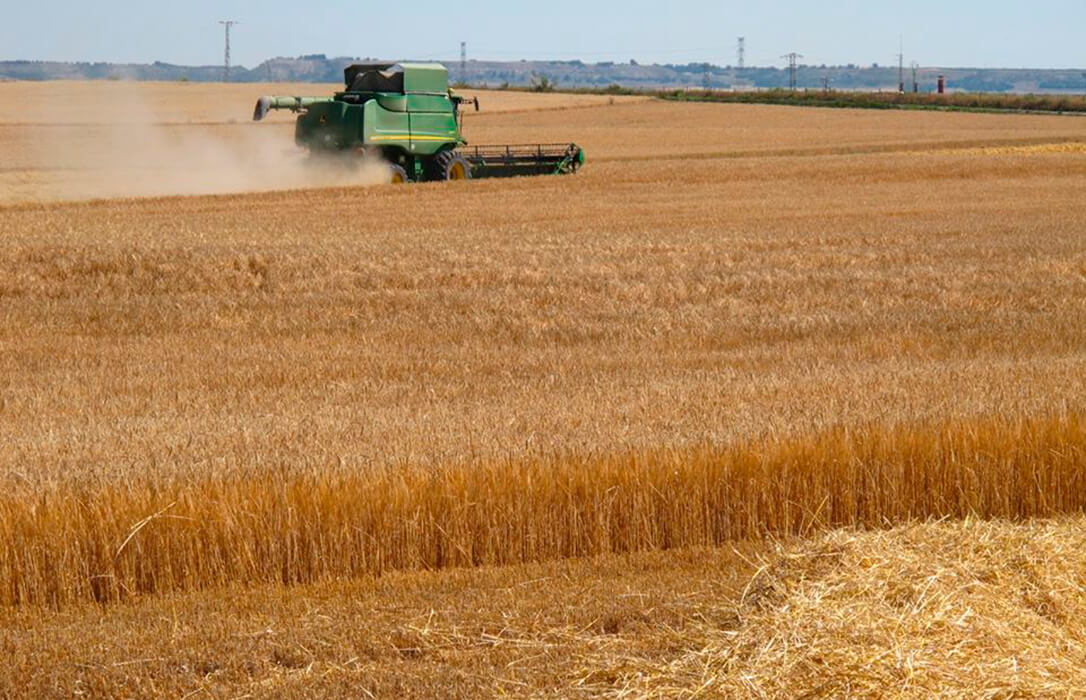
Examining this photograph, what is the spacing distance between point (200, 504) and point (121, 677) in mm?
1306

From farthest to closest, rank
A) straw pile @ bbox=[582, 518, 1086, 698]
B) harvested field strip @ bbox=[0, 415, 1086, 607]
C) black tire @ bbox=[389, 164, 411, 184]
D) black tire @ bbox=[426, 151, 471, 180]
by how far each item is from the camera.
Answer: black tire @ bbox=[426, 151, 471, 180]
black tire @ bbox=[389, 164, 411, 184]
harvested field strip @ bbox=[0, 415, 1086, 607]
straw pile @ bbox=[582, 518, 1086, 698]

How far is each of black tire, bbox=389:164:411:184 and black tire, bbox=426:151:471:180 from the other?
0.78 metres

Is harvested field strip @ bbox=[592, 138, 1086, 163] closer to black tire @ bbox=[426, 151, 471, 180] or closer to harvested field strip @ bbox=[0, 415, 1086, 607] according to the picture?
black tire @ bbox=[426, 151, 471, 180]

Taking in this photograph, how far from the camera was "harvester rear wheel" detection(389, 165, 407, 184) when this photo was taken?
3027 centimetres

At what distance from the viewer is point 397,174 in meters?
30.4

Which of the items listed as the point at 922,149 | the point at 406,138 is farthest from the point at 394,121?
the point at 922,149

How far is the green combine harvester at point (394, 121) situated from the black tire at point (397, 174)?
0.8 inches

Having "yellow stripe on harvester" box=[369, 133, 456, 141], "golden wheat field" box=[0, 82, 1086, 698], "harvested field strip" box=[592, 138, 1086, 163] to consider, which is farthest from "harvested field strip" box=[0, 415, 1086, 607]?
"harvested field strip" box=[592, 138, 1086, 163]

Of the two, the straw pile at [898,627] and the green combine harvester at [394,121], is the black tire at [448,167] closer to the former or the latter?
the green combine harvester at [394,121]

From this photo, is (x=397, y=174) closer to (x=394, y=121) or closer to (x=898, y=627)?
(x=394, y=121)

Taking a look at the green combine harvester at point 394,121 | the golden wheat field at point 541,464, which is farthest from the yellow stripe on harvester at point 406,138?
the golden wheat field at point 541,464

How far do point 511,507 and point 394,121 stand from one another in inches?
943

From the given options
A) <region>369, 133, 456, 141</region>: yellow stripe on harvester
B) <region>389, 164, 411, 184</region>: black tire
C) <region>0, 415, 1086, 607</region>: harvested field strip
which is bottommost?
<region>0, 415, 1086, 607</region>: harvested field strip

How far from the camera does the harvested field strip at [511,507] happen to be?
6492mm
